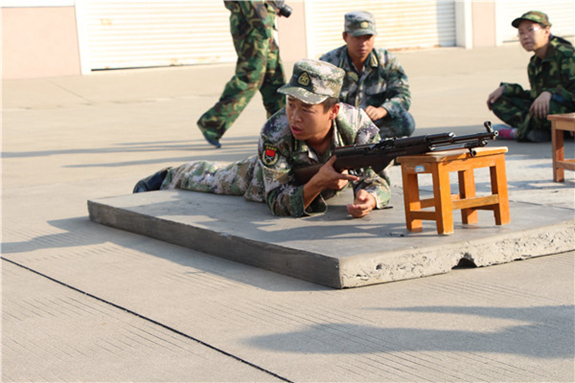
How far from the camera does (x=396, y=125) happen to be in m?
6.59

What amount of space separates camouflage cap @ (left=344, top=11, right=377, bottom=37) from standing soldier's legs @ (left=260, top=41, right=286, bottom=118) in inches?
94.7

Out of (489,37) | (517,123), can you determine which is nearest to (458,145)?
(517,123)

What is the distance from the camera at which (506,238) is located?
12.6ft

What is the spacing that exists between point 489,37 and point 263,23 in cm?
1589

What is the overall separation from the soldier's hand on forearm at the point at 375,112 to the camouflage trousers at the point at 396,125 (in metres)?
0.19

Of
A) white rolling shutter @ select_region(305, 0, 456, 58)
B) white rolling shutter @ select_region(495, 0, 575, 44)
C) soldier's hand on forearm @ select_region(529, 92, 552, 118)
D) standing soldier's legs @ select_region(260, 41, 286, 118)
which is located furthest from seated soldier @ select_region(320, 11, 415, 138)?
white rolling shutter @ select_region(495, 0, 575, 44)

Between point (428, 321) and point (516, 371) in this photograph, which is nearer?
point (516, 371)

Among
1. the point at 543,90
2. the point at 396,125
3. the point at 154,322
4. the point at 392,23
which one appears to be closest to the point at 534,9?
the point at 392,23

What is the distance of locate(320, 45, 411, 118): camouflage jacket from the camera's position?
21.5ft

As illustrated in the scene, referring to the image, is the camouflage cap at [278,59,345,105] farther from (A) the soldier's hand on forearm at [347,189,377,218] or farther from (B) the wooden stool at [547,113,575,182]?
(B) the wooden stool at [547,113,575,182]

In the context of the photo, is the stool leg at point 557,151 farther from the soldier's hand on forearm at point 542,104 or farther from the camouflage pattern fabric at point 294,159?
the soldier's hand on forearm at point 542,104

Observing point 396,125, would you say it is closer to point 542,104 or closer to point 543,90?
point 542,104

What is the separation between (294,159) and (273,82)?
4274 mm

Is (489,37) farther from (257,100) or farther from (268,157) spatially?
(268,157)
